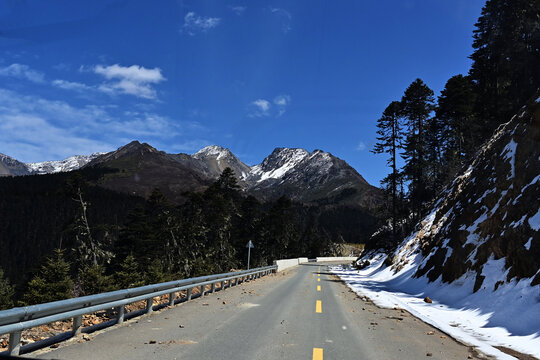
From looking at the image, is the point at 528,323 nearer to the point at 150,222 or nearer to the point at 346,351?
the point at 346,351

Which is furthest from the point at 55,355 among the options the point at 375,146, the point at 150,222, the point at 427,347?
the point at 150,222

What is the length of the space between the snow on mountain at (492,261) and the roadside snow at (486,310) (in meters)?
0.02

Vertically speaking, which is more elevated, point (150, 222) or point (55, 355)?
point (150, 222)

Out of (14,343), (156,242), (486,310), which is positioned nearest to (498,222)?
(486,310)

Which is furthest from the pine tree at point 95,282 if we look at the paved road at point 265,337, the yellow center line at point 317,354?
the yellow center line at point 317,354

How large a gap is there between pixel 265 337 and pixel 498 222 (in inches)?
438

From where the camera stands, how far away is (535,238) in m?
9.98

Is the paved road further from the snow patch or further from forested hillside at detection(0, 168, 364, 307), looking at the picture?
forested hillside at detection(0, 168, 364, 307)

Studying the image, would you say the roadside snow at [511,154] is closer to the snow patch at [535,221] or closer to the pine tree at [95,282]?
the snow patch at [535,221]

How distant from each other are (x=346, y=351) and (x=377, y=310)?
6000mm

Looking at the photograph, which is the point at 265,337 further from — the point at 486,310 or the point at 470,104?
the point at 470,104

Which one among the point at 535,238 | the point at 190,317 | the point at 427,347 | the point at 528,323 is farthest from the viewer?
the point at 535,238

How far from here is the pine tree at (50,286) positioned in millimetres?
16781

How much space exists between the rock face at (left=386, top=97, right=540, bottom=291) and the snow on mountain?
40 mm
